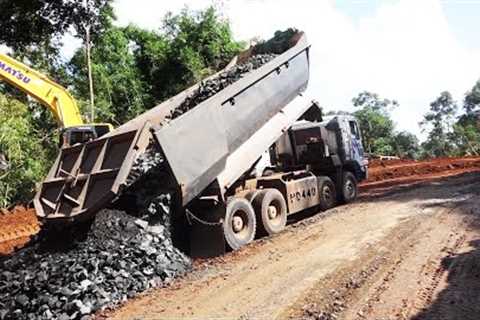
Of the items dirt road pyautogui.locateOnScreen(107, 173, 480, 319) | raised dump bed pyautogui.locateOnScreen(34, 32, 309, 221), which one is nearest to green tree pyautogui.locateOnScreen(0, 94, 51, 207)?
raised dump bed pyautogui.locateOnScreen(34, 32, 309, 221)

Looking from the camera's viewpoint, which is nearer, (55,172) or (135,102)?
(55,172)

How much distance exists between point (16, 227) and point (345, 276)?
1108 centimetres

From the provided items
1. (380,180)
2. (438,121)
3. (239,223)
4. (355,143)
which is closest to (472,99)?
(438,121)

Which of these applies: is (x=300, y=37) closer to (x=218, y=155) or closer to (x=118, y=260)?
(x=218, y=155)

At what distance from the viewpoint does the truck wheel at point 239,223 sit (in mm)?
8812

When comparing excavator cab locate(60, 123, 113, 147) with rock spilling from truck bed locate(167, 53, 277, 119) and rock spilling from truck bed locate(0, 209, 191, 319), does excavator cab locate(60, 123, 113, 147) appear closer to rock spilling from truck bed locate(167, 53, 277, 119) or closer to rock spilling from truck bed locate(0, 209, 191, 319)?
rock spilling from truck bed locate(167, 53, 277, 119)

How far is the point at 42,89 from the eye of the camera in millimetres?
14953

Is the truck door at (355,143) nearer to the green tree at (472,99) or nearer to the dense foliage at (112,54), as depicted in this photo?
the dense foliage at (112,54)

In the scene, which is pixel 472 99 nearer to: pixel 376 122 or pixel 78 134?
pixel 376 122

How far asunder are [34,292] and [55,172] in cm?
253

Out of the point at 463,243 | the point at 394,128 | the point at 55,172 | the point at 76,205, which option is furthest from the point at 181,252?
the point at 394,128

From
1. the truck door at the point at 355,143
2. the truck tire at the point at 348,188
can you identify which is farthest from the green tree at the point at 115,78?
the truck tire at the point at 348,188

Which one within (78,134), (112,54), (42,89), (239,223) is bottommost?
(239,223)

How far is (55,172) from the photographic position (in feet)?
28.2
